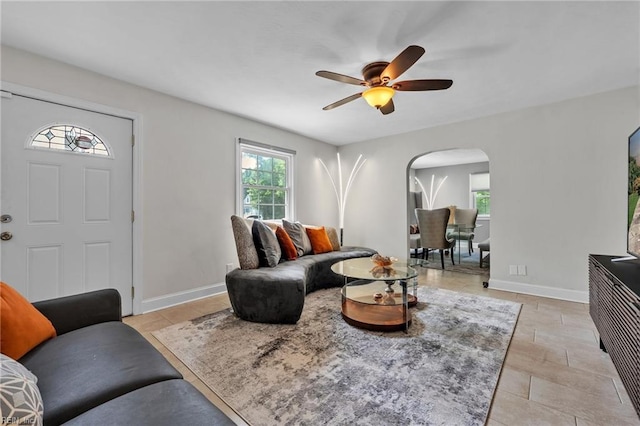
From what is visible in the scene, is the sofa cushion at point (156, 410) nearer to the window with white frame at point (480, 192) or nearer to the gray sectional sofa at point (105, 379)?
the gray sectional sofa at point (105, 379)

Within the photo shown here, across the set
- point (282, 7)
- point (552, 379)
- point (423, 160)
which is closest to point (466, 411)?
point (552, 379)

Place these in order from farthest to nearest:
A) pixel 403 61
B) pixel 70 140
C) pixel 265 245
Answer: pixel 265 245
pixel 70 140
pixel 403 61

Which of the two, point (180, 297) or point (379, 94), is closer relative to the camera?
point (379, 94)

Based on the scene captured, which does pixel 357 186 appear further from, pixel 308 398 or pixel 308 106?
pixel 308 398

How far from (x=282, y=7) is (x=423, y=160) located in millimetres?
5933

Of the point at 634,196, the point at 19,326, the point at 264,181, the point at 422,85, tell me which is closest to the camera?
the point at 19,326

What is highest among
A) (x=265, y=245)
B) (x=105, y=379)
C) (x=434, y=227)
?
(x=434, y=227)

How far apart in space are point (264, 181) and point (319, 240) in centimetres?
121

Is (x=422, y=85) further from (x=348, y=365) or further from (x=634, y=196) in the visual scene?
(x=348, y=365)

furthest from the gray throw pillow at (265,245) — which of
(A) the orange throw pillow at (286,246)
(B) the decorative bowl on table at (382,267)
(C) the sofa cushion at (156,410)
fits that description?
(C) the sofa cushion at (156,410)

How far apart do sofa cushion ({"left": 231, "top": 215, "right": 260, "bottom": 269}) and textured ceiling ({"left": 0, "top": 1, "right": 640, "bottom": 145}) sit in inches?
57.1

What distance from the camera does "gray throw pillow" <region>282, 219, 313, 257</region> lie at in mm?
3726

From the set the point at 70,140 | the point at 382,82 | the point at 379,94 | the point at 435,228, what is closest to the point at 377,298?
the point at 379,94

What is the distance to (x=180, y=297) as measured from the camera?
3.11 meters
